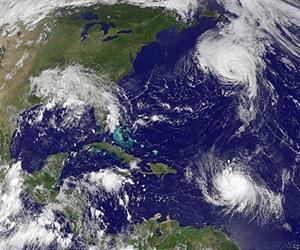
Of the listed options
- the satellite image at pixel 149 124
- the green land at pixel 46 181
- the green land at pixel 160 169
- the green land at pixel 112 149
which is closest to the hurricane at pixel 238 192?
the satellite image at pixel 149 124

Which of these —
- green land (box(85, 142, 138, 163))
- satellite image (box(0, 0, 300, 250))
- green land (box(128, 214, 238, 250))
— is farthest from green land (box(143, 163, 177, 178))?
green land (box(128, 214, 238, 250))

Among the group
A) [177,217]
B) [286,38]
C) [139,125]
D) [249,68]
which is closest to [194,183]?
[177,217]

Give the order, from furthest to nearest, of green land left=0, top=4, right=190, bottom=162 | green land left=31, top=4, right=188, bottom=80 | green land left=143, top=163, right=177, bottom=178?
green land left=31, top=4, right=188, bottom=80 → green land left=0, top=4, right=190, bottom=162 → green land left=143, top=163, right=177, bottom=178

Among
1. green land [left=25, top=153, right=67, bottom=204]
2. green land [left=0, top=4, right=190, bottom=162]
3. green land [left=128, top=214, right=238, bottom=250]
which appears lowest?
green land [left=128, top=214, right=238, bottom=250]

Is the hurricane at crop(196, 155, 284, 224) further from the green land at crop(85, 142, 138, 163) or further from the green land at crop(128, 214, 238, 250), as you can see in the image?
the green land at crop(85, 142, 138, 163)

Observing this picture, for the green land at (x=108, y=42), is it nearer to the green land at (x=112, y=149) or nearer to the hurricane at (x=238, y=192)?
the green land at (x=112, y=149)

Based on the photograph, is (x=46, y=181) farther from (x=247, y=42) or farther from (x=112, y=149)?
(x=247, y=42)
